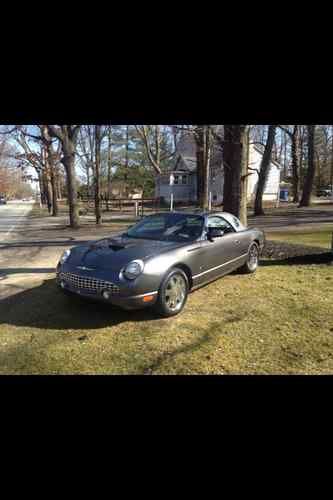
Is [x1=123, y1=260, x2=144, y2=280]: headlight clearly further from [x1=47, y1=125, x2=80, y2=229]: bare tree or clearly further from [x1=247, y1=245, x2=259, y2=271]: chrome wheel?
[x1=47, y1=125, x2=80, y2=229]: bare tree

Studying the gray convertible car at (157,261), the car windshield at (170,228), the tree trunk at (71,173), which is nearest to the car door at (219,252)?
the gray convertible car at (157,261)

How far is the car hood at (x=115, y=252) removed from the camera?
161 inches

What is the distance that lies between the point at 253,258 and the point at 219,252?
64.0 inches

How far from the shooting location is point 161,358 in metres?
3.26

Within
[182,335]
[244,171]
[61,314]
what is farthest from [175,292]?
[244,171]

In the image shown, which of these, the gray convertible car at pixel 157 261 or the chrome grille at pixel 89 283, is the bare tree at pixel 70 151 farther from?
the chrome grille at pixel 89 283

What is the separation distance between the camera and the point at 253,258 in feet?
21.7

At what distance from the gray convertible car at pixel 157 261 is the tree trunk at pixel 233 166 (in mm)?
3378

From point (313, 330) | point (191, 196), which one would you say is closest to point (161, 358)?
point (313, 330)

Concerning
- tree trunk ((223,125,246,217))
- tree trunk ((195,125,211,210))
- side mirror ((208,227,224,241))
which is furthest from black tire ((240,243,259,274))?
tree trunk ((195,125,211,210))

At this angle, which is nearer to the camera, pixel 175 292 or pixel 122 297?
pixel 122 297

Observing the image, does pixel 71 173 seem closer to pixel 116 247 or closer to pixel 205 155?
pixel 205 155

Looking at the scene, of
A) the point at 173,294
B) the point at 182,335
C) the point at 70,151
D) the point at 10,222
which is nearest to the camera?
the point at 182,335
